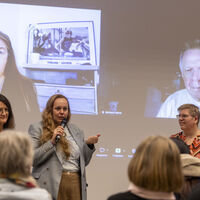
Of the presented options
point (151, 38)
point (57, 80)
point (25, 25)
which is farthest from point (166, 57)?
point (25, 25)

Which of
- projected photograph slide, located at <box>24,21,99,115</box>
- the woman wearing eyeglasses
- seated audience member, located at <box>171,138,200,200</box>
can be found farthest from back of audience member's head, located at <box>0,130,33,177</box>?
projected photograph slide, located at <box>24,21,99,115</box>

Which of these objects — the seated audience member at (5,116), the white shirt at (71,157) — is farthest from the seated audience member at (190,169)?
the seated audience member at (5,116)

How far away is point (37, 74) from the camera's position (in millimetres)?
4371

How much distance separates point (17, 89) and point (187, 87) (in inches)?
84.1

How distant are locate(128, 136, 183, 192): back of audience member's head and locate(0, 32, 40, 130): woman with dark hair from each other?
3005mm

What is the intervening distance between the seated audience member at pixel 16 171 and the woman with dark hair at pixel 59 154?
4.22 ft

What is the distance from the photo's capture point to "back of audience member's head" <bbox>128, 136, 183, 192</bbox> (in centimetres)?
147

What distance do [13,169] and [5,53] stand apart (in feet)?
10.1

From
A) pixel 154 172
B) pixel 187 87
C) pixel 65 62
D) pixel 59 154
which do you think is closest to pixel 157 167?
pixel 154 172

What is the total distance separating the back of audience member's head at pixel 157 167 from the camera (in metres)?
1.47

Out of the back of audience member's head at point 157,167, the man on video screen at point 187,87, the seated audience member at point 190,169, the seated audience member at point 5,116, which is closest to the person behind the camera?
the back of audience member's head at point 157,167

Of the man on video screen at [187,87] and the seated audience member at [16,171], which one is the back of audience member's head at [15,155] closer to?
the seated audience member at [16,171]

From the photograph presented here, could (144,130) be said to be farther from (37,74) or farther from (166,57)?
(37,74)

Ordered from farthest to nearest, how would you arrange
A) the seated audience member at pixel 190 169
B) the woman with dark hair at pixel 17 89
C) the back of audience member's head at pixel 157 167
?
the woman with dark hair at pixel 17 89 → the seated audience member at pixel 190 169 → the back of audience member's head at pixel 157 167
